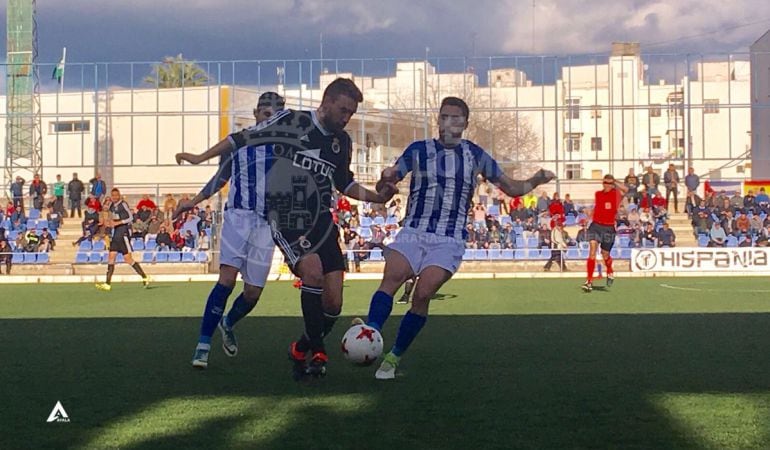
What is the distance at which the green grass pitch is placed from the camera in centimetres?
489

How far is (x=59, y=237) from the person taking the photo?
31.8 meters

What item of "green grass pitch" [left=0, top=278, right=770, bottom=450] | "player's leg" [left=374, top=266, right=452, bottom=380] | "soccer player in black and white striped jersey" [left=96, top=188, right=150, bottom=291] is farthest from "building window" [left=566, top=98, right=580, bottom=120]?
"player's leg" [left=374, top=266, right=452, bottom=380]

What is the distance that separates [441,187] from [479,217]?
22318 mm

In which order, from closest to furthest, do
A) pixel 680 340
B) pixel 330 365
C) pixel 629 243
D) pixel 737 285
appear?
1. pixel 330 365
2. pixel 680 340
3. pixel 737 285
4. pixel 629 243

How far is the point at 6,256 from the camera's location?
2744 cm

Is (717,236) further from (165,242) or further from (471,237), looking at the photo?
(165,242)

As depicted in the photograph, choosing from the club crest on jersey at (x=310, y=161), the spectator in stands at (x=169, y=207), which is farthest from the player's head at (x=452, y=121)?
the spectator in stands at (x=169, y=207)

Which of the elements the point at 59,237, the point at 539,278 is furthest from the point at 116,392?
the point at 59,237

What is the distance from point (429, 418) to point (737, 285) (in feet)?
54.6

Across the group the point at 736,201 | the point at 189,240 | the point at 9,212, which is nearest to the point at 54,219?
the point at 9,212

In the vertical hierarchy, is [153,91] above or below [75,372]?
above

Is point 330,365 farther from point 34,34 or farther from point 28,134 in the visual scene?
point 34,34

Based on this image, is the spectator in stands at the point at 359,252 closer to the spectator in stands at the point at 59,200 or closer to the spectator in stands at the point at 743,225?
the spectator in stands at the point at 743,225

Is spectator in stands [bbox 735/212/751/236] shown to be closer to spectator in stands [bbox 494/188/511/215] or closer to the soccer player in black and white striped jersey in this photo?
spectator in stands [bbox 494/188/511/215]
